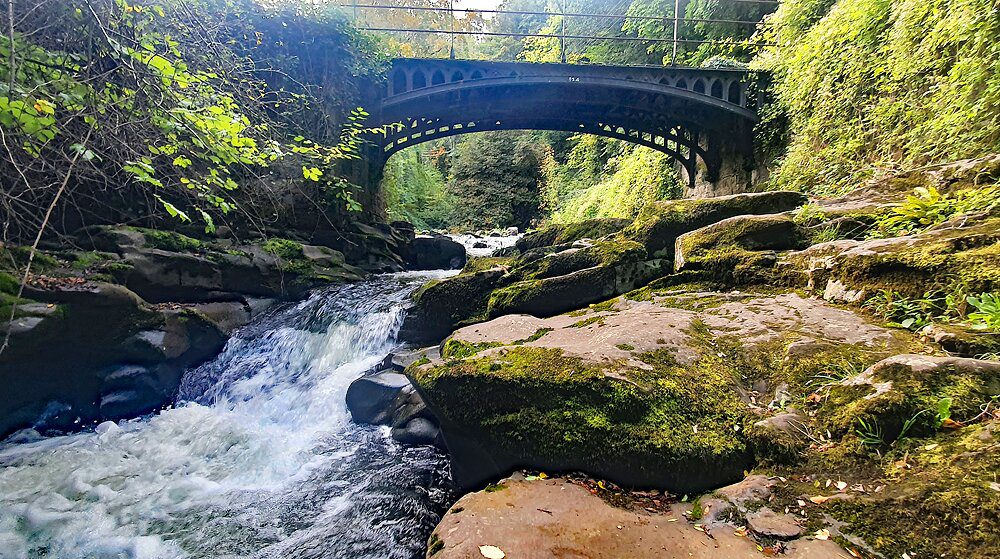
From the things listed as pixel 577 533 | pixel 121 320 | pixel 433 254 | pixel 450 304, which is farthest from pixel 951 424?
pixel 433 254

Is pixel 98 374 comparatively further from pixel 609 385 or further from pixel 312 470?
pixel 609 385

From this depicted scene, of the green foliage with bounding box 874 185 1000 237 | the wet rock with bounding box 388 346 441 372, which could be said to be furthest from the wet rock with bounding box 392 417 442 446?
the green foliage with bounding box 874 185 1000 237

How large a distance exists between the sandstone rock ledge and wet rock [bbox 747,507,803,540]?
53 millimetres

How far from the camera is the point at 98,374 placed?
6.25m

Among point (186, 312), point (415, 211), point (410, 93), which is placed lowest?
point (186, 312)

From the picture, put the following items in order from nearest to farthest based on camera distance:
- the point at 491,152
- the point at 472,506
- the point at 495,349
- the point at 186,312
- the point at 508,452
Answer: the point at 472,506 < the point at 508,452 < the point at 495,349 < the point at 186,312 < the point at 491,152

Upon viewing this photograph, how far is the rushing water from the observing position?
3.59 metres

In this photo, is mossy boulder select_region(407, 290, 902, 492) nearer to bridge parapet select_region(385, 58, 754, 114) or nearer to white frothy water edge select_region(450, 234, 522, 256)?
bridge parapet select_region(385, 58, 754, 114)

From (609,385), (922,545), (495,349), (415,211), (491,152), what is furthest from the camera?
(491,152)

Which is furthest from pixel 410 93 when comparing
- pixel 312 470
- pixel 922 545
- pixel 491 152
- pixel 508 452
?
pixel 491 152

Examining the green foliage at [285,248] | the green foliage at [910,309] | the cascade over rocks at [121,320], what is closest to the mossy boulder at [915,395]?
the green foliage at [910,309]

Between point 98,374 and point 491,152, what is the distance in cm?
2977

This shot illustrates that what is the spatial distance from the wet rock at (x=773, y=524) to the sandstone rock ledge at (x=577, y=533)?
2.1 inches

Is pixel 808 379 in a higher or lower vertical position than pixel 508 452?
higher
